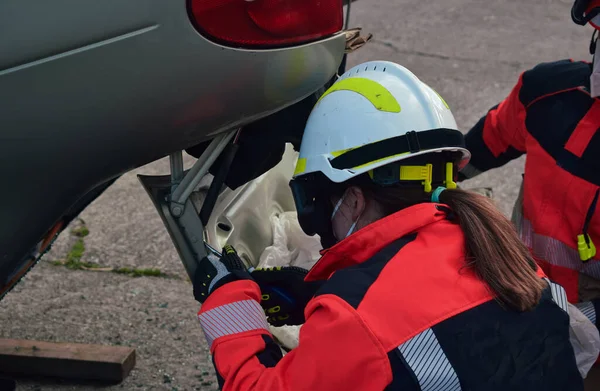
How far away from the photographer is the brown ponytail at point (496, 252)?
162cm

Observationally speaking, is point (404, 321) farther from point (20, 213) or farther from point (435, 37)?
point (435, 37)

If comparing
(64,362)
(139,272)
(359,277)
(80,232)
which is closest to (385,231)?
(359,277)

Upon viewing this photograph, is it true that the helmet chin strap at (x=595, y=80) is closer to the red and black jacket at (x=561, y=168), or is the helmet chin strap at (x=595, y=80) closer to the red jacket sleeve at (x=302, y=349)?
the red and black jacket at (x=561, y=168)

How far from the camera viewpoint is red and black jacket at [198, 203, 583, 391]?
5.06 ft

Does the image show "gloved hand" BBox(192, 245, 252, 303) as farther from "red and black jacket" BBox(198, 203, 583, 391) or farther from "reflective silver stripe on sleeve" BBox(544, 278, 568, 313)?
"reflective silver stripe on sleeve" BBox(544, 278, 568, 313)

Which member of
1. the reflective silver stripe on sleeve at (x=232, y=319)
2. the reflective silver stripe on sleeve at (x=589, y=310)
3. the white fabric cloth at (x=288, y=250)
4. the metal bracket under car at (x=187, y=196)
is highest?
the metal bracket under car at (x=187, y=196)

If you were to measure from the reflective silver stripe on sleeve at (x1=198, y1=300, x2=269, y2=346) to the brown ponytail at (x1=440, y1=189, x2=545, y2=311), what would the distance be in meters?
0.55

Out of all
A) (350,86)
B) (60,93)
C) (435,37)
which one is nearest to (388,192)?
(350,86)

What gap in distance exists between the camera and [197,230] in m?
2.14

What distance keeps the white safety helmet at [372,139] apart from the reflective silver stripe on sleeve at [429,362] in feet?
1.36

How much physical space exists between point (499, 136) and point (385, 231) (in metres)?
1.22

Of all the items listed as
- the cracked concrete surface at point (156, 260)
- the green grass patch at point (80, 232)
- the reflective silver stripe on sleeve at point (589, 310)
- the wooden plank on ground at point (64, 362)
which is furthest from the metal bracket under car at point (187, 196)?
the green grass patch at point (80, 232)

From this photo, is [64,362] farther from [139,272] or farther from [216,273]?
[216,273]

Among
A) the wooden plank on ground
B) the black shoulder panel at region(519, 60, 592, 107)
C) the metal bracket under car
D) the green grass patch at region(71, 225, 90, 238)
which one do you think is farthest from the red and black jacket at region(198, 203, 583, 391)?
the green grass patch at region(71, 225, 90, 238)
